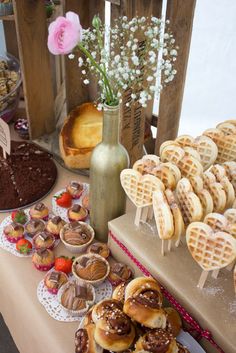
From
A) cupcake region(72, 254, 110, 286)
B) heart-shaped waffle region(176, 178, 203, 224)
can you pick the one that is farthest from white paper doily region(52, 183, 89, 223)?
heart-shaped waffle region(176, 178, 203, 224)

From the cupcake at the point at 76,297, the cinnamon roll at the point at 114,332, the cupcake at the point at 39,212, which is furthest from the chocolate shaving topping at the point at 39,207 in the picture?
the cinnamon roll at the point at 114,332

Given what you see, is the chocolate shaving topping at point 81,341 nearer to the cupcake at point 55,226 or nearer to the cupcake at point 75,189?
the cupcake at point 55,226

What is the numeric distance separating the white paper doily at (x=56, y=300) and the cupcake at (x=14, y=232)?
0.60 feet

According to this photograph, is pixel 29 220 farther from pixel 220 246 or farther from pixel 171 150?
pixel 220 246

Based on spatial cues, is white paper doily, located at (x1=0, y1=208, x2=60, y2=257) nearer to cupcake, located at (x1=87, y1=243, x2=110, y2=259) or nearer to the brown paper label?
cupcake, located at (x1=87, y1=243, x2=110, y2=259)

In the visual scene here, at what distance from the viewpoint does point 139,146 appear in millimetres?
1397

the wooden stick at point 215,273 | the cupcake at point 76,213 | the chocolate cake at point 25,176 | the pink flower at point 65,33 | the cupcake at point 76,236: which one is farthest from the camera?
the chocolate cake at point 25,176

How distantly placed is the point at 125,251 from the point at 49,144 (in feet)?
2.35

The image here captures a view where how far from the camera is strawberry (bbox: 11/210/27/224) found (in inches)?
49.2

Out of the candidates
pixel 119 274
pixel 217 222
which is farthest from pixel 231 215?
pixel 119 274

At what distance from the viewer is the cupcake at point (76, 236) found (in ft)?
3.78

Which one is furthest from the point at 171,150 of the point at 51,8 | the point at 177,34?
the point at 51,8

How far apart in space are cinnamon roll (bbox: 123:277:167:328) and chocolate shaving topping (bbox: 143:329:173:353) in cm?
2

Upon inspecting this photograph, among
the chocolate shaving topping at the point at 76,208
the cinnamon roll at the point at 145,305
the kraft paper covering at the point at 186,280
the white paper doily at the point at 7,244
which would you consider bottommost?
the white paper doily at the point at 7,244
